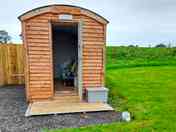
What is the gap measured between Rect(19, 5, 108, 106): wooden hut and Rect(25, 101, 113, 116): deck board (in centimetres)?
28

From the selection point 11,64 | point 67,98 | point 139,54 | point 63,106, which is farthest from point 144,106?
point 139,54

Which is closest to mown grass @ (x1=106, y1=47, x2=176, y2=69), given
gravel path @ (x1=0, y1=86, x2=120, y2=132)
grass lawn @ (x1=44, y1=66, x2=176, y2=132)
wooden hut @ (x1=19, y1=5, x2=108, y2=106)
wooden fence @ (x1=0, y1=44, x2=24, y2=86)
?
wooden fence @ (x1=0, y1=44, x2=24, y2=86)

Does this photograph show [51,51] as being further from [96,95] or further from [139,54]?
[139,54]

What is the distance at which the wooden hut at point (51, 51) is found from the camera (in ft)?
18.4

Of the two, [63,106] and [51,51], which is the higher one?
[51,51]

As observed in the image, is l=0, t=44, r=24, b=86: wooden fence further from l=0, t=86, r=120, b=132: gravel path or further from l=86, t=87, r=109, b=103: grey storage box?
l=86, t=87, r=109, b=103: grey storage box

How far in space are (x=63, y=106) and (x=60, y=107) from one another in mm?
112

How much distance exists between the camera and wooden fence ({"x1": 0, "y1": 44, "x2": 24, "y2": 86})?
8.69 m

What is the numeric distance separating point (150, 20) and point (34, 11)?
14043 millimetres

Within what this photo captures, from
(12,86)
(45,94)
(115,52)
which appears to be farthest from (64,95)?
(115,52)

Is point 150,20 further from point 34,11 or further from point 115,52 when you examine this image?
point 34,11

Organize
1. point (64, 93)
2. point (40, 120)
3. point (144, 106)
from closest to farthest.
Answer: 1. point (40, 120)
2. point (144, 106)
3. point (64, 93)

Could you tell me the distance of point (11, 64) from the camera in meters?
8.79

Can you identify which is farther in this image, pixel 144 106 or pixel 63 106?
pixel 63 106
